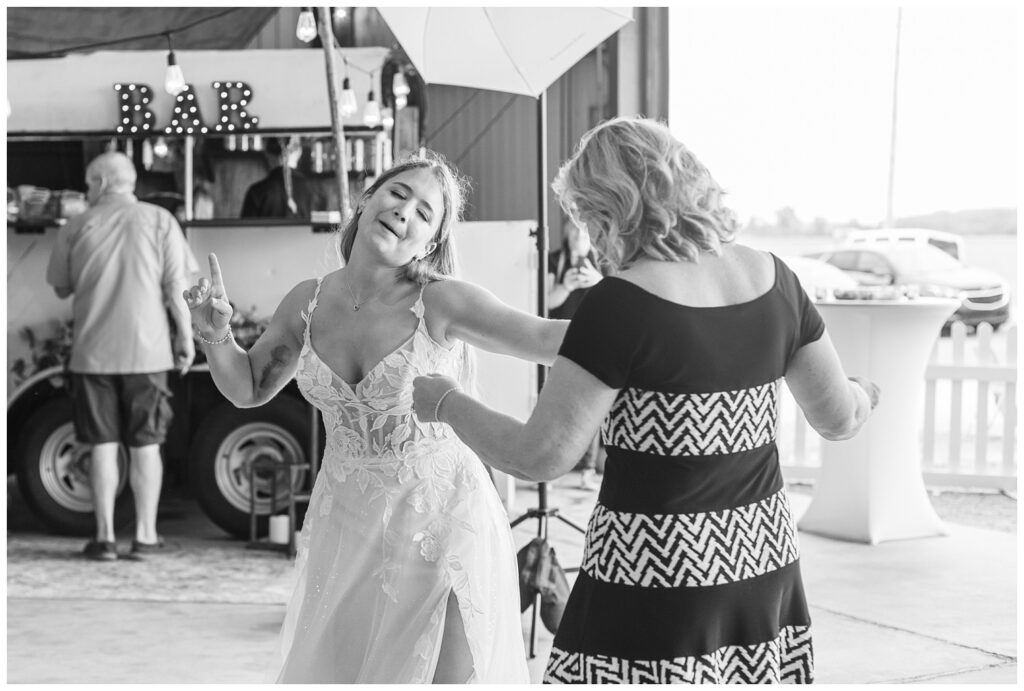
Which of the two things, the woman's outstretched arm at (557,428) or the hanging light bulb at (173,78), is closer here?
the woman's outstretched arm at (557,428)

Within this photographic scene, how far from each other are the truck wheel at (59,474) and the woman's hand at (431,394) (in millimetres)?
4435

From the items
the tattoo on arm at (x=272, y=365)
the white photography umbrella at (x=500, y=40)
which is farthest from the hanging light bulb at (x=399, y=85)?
the tattoo on arm at (x=272, y=365)

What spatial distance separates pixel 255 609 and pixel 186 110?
10.1ft

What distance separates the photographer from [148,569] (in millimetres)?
5293

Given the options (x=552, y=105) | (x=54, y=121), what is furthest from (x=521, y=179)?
(x=54, y=121)

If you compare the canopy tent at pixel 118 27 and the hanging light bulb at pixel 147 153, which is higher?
the canopy tent at pixel 118 27

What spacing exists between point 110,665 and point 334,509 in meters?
1.83

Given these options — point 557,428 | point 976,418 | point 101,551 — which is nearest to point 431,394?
point 557,428

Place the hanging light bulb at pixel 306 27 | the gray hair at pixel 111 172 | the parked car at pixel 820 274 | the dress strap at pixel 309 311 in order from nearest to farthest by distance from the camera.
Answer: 1. the dress strap at pixel 309 311
2. the hanging light bulb at pixel 306 27
3. the gray hair at pixel 111 172
4. the parked car at pixel 820 274

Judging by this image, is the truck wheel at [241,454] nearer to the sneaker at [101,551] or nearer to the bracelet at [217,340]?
the sneaker at [101,551]

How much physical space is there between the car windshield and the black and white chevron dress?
15455 millimetres

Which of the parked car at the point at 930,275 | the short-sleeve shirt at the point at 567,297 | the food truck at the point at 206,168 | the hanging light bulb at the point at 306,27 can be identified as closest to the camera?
the hanging light bulb at the point at 306,27

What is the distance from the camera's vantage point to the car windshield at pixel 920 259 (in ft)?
53.6

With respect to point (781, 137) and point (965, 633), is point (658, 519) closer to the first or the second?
point (965, 633)
